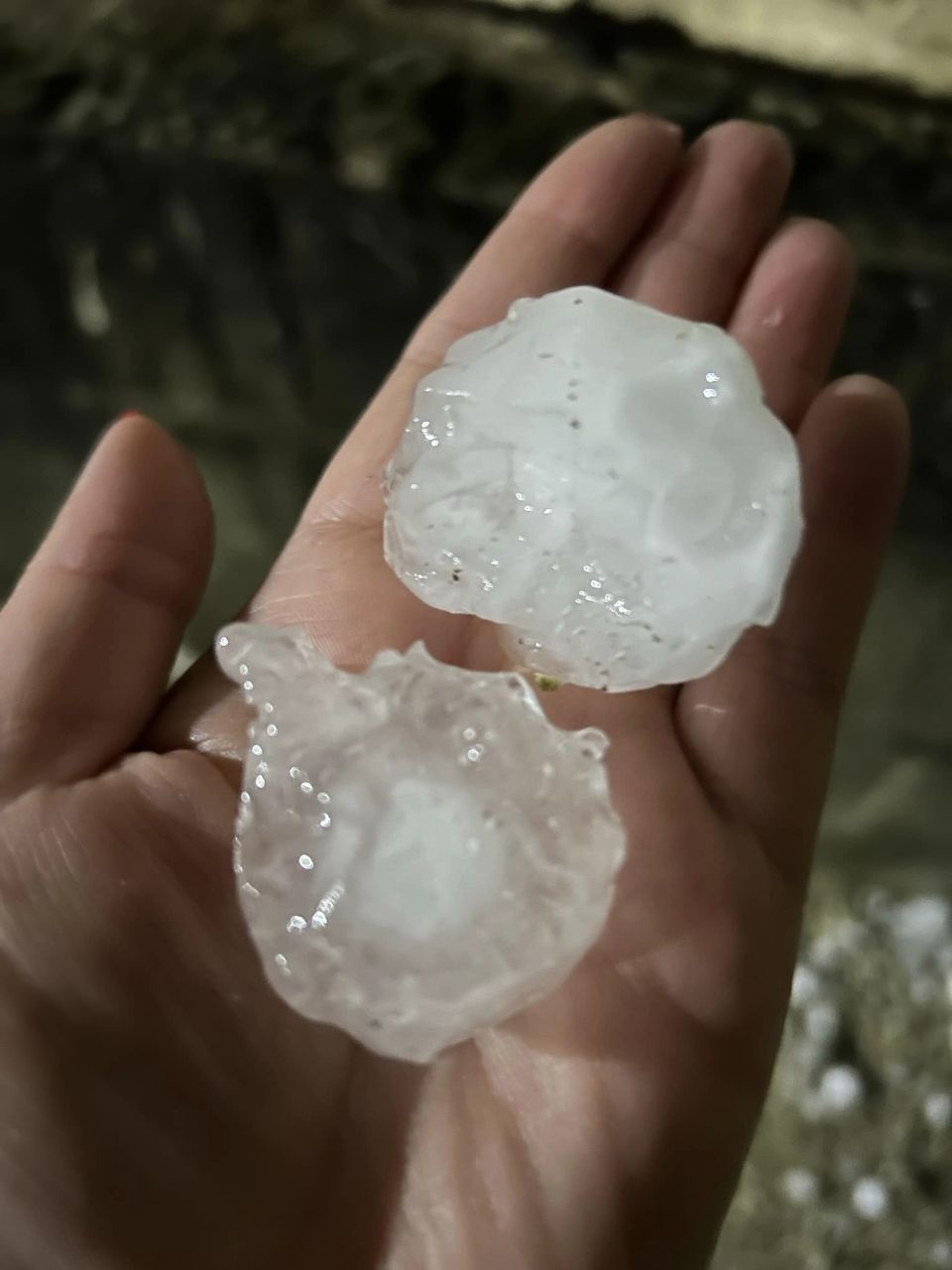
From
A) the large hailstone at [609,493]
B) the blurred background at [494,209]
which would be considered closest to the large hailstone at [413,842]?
the large hailstone at [609,493]

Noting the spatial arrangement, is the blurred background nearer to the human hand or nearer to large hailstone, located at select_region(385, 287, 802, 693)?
the human hand

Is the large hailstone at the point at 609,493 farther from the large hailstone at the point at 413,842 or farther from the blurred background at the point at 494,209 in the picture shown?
the blurred background at the point at 494,209

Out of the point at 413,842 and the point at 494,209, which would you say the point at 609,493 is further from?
the point at 494,209

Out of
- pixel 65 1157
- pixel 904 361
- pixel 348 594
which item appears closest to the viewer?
pixel 65 1157

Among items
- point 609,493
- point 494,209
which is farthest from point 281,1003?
point 494,209

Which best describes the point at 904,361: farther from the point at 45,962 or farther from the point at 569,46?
the point at 45,962

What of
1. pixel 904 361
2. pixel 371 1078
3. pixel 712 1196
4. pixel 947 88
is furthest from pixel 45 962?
pixel 947 88

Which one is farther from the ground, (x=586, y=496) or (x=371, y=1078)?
(x=586, y=496)

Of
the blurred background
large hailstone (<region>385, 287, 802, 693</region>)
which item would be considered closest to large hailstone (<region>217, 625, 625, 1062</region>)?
large hailstone (<region>385, 287, 802, 693</region>)
